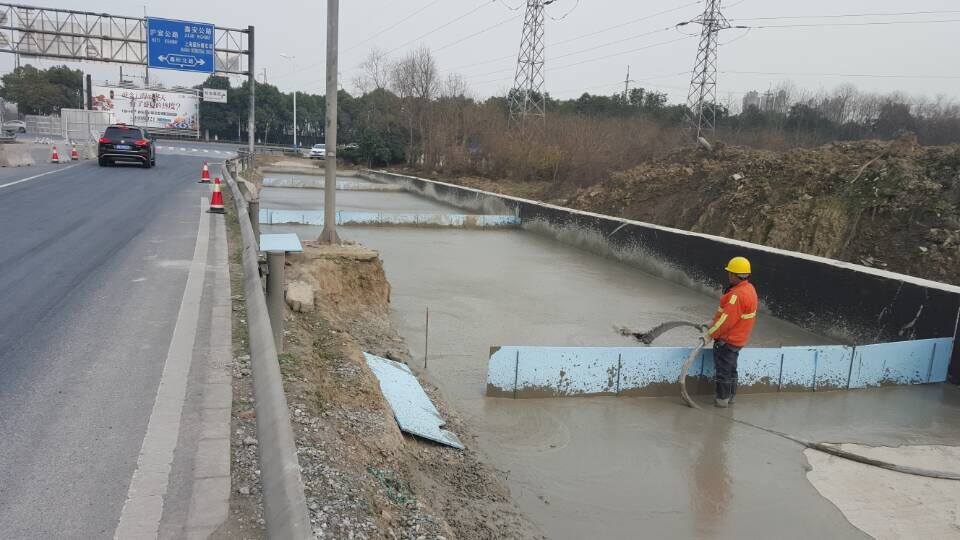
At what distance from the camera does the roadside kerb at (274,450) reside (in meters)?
2.86

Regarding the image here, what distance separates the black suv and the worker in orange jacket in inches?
966

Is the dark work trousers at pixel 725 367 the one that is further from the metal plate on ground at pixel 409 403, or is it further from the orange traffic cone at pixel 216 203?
the orange traffic cone at pixel 216 203

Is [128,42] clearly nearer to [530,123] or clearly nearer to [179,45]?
[179,45]

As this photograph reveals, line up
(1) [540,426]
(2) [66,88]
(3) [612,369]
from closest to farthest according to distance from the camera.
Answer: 1. (1) [540,426]
2. (3) [612,369]
3. (2) [66,88]

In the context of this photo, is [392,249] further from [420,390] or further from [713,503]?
[713,503]

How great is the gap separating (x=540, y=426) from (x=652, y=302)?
6.58 m

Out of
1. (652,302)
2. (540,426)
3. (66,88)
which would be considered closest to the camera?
(540,426)

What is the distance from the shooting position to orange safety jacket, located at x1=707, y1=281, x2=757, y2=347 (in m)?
7.23

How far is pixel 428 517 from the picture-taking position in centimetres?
395

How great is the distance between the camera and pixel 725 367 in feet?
24.4

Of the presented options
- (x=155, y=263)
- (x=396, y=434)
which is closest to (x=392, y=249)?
(x=155, y=263)

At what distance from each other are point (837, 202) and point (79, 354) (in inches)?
567

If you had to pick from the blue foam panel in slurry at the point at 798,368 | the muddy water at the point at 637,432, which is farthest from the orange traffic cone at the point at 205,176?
the blue foam panel in slurry at the point at 798,368

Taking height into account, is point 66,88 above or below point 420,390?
above
